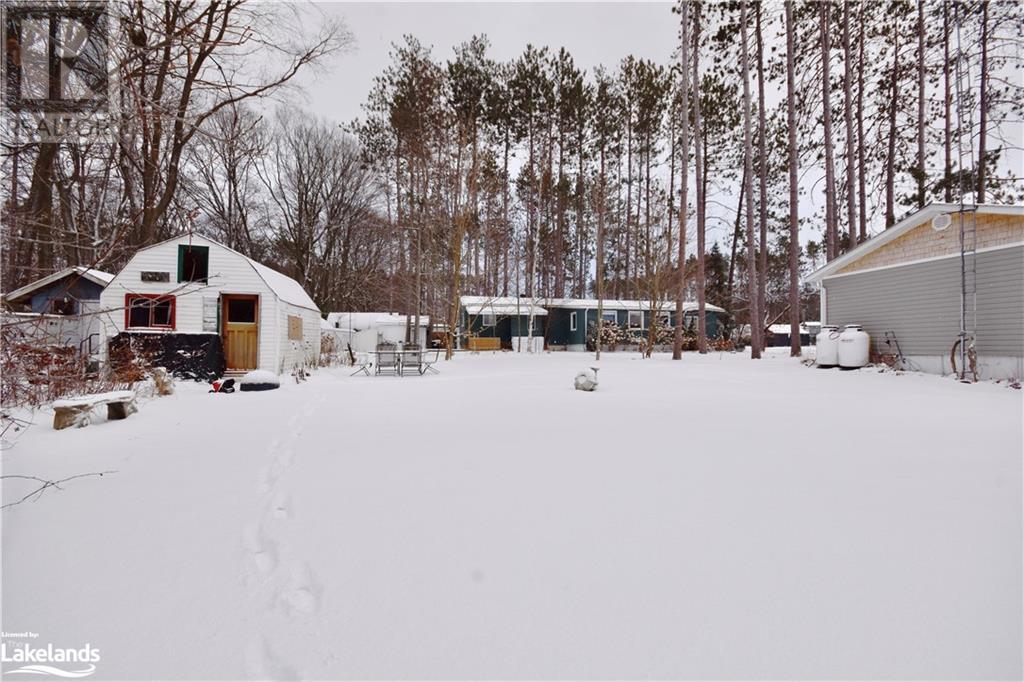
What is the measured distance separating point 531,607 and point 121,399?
6134mm

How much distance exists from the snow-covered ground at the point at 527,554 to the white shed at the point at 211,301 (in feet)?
24.2

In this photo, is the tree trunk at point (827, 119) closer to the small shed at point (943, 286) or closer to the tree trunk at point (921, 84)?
the tree trunk at point (921, 84)

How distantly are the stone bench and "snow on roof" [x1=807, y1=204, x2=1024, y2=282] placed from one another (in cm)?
1402

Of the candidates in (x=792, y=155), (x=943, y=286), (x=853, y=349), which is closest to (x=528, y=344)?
(x=792, y=155)

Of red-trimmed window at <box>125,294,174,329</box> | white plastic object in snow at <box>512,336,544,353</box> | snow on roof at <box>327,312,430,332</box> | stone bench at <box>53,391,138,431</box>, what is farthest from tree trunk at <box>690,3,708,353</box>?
stone bench at <box>53,391,138,431</box>

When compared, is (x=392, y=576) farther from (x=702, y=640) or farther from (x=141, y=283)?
(x=141, y=283)

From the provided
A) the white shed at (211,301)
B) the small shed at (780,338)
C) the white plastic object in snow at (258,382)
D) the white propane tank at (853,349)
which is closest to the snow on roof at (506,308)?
the white shed at (211,301)

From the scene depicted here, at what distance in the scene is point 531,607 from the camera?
1.89m

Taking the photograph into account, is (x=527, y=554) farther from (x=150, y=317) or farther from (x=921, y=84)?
(x=921, y=84)

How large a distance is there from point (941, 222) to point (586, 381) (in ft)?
27.7

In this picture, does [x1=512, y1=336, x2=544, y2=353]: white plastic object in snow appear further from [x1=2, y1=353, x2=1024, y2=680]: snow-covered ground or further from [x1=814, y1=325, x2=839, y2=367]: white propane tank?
[x1=2, y1=353, x2=1024, y2=680]: snow-covered ground

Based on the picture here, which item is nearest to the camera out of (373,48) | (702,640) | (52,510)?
(702,640)

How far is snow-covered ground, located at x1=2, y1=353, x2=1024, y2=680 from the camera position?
1638 mm

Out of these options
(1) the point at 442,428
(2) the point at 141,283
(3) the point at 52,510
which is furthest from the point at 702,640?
(2) the point at 141,283
